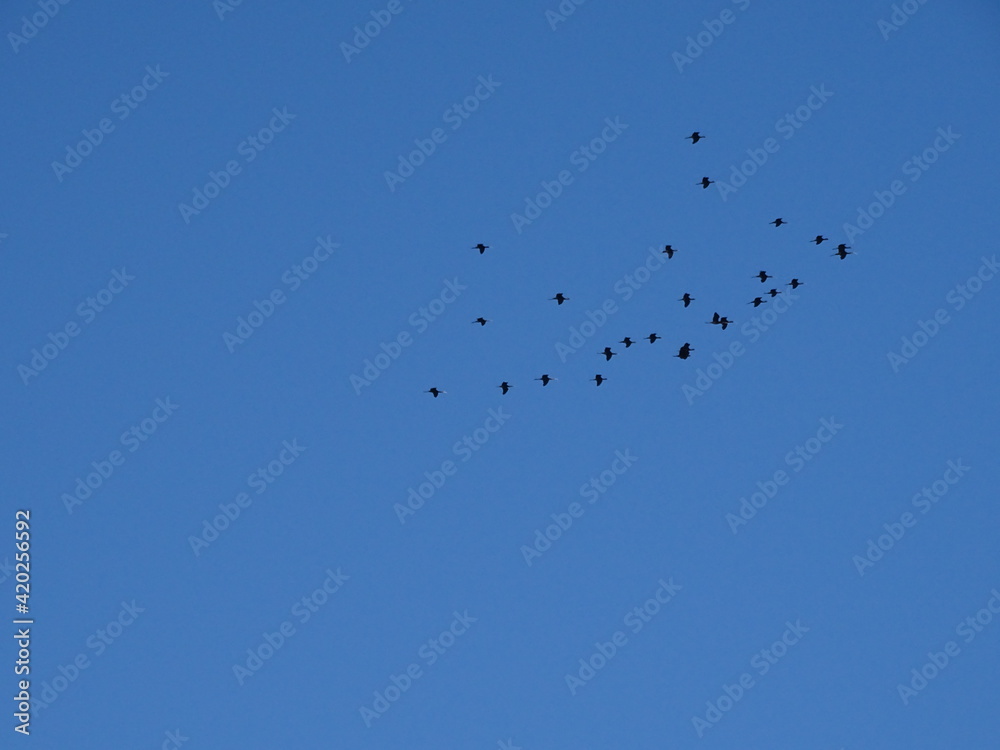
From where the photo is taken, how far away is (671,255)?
9406 cm

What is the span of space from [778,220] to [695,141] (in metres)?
6.23

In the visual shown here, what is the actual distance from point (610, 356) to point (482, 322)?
7613mm

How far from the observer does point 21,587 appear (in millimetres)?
78688

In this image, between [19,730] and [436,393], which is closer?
[19,730]

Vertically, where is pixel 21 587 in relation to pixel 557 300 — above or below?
below

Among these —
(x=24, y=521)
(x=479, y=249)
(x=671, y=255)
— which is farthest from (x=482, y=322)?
(x=24, y=521)

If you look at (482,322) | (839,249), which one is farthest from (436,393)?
(839,249)

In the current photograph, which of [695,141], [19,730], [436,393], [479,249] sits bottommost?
[19,730]

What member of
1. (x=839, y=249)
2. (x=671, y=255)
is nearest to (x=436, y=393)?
(x=671, y=255)

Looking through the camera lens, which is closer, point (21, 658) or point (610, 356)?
point (21, 658)

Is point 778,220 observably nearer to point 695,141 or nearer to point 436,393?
point 695,141

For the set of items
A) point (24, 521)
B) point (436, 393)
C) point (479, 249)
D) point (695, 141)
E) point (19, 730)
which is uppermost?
point (695, 141)

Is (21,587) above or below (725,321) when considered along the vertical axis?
below

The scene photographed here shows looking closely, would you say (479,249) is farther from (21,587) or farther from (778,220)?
(21,587)
